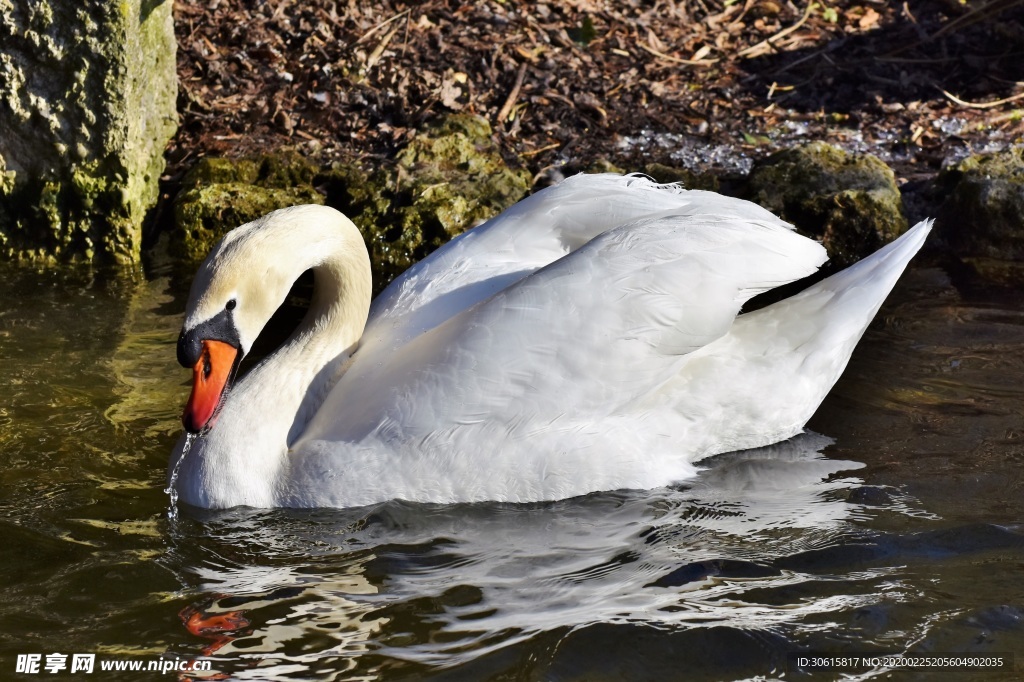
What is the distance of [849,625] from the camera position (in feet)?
12.2

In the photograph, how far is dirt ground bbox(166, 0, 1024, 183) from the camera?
26.2ft

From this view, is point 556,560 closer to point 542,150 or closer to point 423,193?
point 423,193

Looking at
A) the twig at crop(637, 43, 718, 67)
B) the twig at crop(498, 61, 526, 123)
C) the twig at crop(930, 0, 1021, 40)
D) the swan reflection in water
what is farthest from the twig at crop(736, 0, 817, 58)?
the swan reflection in water

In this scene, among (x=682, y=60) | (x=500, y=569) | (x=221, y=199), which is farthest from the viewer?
(x=682, y=60)

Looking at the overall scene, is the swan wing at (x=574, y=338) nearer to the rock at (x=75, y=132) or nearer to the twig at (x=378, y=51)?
the rock at (x=75, y=132)

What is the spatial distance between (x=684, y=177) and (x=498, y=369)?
3312 mm

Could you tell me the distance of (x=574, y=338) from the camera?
4.38m

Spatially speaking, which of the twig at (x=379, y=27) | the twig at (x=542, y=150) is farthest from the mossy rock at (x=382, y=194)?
the twig at (x=379, y=27)

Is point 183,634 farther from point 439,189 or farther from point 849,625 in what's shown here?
point 439,189

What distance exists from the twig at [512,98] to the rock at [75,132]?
2296mm

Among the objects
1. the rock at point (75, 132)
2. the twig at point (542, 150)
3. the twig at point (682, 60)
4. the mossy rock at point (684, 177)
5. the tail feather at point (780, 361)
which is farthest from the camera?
the twig at point (682, 60)

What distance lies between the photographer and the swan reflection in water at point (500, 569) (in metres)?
3.73

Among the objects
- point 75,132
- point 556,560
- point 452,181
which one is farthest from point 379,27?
point 556,560

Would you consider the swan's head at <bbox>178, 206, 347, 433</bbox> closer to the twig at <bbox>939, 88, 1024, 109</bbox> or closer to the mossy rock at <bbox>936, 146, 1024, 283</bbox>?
the mossy rock at <bbox>936, 146, 1024, 283</bbox>
